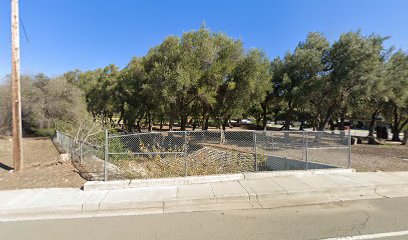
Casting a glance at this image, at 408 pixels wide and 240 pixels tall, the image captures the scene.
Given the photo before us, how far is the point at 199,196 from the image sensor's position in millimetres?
5449

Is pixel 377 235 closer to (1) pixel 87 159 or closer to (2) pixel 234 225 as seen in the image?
(2) pixel 234 225

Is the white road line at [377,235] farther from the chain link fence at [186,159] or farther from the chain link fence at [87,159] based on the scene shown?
the chain link fence at [87,159]

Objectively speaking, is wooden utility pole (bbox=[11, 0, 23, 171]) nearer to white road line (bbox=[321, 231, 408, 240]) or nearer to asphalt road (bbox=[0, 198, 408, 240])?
asphalt road (bbox=[0, 198, 408, 240])

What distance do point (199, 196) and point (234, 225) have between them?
55.2 inches

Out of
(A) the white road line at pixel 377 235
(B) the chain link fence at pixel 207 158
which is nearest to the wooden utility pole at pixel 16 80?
(B) the chain link fence at pixel 207 158

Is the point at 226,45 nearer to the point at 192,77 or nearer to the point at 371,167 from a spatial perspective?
the point at 192,77

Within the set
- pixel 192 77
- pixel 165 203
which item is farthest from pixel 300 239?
pixel 192 77

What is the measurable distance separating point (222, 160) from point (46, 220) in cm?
674

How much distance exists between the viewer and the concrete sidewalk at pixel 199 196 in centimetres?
497

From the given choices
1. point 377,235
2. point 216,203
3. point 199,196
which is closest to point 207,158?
point 199,196

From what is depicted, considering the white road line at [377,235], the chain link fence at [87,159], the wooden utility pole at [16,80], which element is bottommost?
the white road line at [377,235]

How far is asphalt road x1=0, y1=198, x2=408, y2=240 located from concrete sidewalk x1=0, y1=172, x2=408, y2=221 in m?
0.39

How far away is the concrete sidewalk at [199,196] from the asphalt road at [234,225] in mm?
387

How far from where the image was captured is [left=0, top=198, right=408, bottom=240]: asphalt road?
388 centimetres
